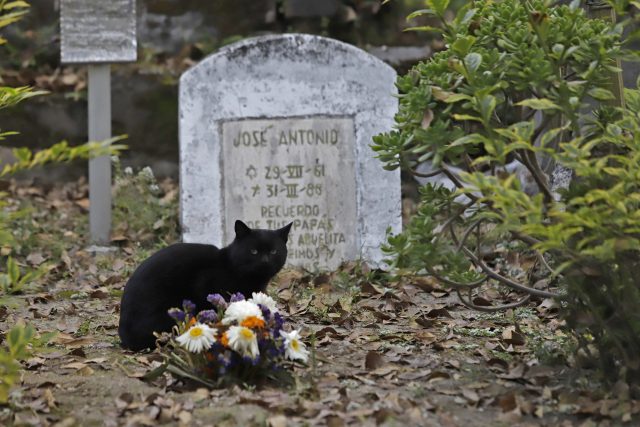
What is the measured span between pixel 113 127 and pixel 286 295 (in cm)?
366

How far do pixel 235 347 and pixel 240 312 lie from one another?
0.18 meters

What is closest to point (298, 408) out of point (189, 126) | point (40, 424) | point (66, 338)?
point (40, 424)

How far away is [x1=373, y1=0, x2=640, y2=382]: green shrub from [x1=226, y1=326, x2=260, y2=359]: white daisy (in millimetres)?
629

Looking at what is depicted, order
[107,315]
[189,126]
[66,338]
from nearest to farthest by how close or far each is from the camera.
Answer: [66,338]
[107,315]
[189,126]

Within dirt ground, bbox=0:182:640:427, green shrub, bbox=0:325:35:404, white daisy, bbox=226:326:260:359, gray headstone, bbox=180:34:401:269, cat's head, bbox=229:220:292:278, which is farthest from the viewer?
gray headstone, bbox=180:34:401:269

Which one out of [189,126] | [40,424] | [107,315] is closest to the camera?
[40,424]

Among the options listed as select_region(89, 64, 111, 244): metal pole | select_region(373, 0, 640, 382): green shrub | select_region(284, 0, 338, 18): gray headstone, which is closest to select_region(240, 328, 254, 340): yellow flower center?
select_region(373, 0, 640, 382): green shrub

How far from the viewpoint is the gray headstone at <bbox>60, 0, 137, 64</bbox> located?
7223 mm

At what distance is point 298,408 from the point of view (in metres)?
3.26

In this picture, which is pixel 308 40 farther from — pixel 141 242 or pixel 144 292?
pixel 144 292

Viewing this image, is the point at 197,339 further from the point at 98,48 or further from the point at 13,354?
the point at 98,48

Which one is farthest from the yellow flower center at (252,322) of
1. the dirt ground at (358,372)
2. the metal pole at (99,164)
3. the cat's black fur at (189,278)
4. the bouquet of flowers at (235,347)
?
the metal pole at (99,164)

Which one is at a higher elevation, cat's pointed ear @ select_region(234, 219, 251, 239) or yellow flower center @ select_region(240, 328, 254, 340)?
cat's pointed ear @ select_region(234, 219, 251, 239)

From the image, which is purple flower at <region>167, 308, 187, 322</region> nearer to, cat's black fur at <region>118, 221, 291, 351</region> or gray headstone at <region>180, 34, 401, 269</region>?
cat's black fur at <region>118, 221, 291, 351</region>
